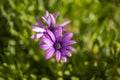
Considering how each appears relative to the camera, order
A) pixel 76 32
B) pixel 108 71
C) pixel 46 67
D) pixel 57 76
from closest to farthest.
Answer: pixel 108 71 → pixel 57 76 → pixel 46 67 → pixel 76 32

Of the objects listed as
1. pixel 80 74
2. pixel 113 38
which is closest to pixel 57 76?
pixel 80 74

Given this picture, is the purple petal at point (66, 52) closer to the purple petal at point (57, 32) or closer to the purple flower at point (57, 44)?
the purple flower at point (57, 44)

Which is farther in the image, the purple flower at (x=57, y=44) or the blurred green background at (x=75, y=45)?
the blurred green background at (x=75, y=45)

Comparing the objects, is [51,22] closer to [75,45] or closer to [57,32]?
[57,32]

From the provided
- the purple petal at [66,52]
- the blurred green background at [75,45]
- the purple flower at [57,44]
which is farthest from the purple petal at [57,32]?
the blurred green background at [75,45]

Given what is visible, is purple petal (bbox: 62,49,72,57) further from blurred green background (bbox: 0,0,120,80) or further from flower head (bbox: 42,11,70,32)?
blurred green background (bbox: 0,0,120,80)

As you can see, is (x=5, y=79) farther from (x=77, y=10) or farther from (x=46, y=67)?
(x=77, y=10)

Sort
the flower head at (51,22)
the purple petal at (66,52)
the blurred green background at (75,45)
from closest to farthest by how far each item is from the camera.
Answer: the purple petal at (66,52) < the flower head at (51,22) < the blurred green background at (75,45)

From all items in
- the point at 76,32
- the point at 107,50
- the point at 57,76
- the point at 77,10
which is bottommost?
the point at 57,76
